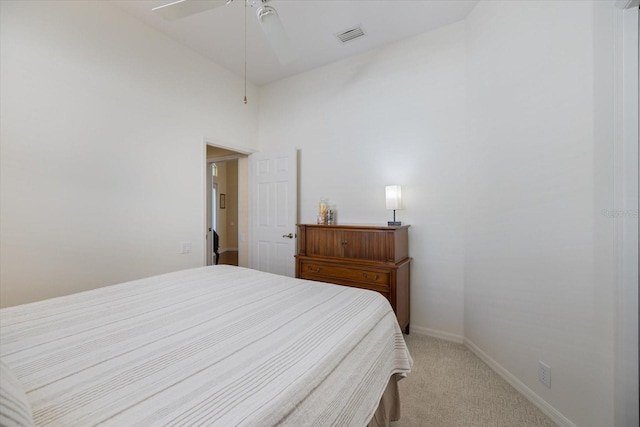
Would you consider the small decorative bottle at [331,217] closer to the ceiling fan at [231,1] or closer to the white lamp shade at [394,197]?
the white lamp shade at [394,197]

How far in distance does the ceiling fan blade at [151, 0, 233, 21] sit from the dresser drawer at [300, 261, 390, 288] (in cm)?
223

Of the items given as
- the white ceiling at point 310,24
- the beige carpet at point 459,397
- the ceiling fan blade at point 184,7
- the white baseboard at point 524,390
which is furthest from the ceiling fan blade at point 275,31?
the white baseboard at point 524,390

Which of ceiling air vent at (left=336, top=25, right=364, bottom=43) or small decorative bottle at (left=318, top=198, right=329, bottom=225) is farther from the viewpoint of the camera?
small decorative bottle at (left=318, top=198, right=329, bottom=225)

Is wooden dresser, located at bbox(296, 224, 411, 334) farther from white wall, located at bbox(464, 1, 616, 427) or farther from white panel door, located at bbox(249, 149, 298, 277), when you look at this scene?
white wall, located at bbox(464, 1, 616, 427)

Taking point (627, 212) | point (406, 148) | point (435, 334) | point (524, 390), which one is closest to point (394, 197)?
point (406, 148)

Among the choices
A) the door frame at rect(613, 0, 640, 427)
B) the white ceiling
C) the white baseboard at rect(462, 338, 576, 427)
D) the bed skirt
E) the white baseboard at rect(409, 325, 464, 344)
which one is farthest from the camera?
the white baseboard at rect(409, 325, 464, 344)

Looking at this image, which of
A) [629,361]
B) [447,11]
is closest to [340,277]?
[629,361]

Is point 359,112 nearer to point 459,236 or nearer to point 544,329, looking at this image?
point 459,236

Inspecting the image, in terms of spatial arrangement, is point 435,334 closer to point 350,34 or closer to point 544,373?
point 544,373

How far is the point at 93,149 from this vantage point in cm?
214

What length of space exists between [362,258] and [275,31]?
1.94m

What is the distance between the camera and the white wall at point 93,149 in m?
1.79

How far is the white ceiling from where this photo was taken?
90.5 inches

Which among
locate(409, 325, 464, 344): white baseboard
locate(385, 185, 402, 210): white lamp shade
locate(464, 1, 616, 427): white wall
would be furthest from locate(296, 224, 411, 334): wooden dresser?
locate(464, 1, 616, 427): white wall
